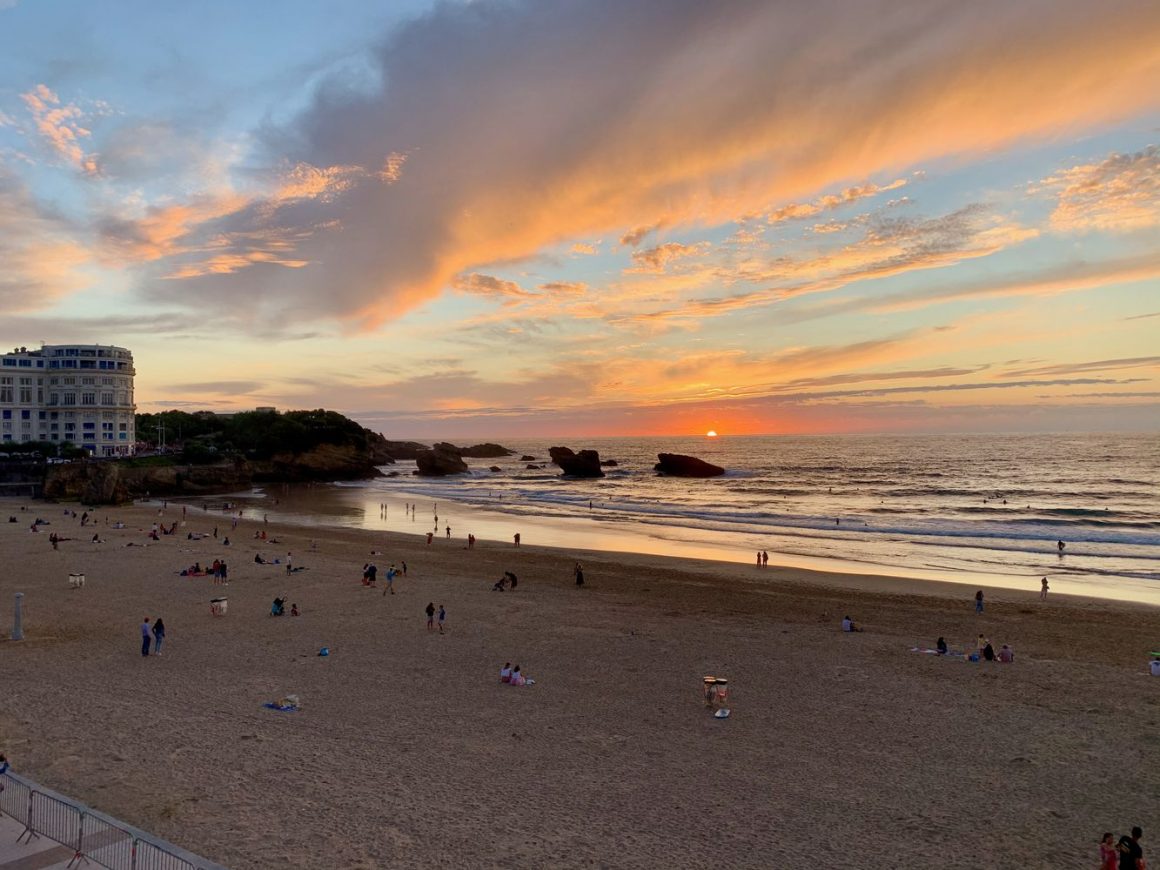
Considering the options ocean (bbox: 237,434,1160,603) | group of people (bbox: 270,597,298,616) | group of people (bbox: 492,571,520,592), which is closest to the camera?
group of people (bbox: 270,597,298,616)

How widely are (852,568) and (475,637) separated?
2288 cm

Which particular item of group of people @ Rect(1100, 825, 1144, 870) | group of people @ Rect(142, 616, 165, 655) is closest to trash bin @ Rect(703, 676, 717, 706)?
group of people @ Rect(1100, 825, 1144, 870)

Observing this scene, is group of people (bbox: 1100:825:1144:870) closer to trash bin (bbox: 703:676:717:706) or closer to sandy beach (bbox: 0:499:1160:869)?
sandy beach (bbox: 0:499:1160:869)

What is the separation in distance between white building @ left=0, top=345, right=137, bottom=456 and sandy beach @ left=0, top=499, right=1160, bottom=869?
8166 centimetres

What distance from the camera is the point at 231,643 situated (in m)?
20.5

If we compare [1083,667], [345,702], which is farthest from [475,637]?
[1083,667]

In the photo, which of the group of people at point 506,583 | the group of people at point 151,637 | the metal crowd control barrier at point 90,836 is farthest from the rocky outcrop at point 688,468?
the metal crowd control barrier at point 90,836

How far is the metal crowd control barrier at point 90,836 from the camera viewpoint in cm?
803

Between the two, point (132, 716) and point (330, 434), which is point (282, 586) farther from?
point (330, 434)

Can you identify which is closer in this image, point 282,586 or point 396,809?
point 396,809

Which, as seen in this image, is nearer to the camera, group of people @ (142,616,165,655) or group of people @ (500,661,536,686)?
group of people @ (500,661,536,686)

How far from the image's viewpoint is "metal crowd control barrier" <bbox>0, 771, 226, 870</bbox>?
8.03 meters

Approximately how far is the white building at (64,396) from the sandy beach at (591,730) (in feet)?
268

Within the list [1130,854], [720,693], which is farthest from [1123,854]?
[720,693]
